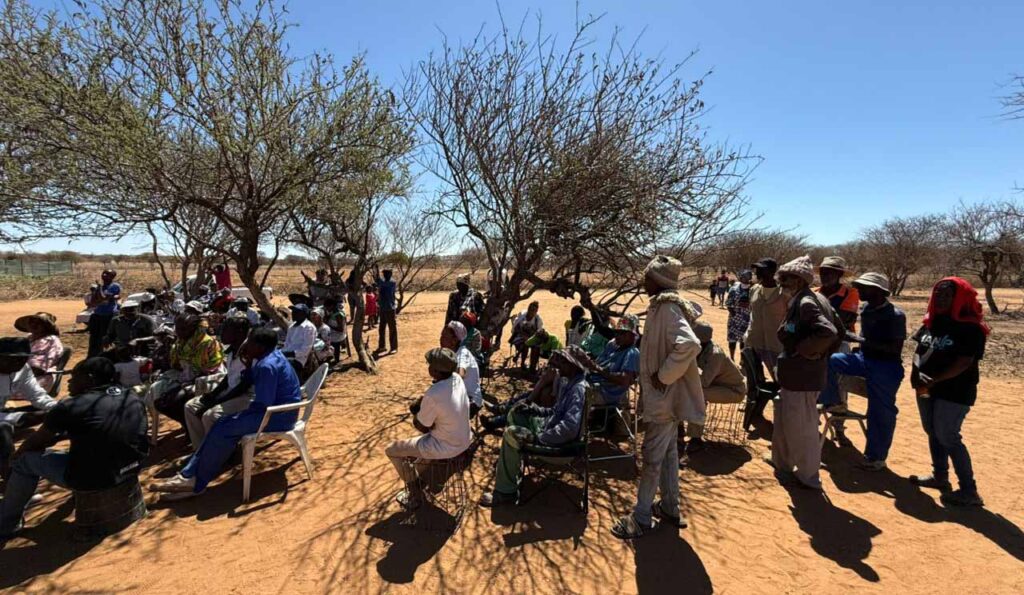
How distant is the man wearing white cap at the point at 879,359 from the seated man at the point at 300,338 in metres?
6.38

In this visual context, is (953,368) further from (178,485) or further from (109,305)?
(109,305)

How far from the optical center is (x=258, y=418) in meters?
4.04

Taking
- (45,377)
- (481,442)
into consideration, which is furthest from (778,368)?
(45,377)

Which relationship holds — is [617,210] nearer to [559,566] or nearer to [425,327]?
[559,566]

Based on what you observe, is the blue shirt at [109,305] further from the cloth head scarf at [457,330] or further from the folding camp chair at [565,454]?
the folding camp chair at [565,454]

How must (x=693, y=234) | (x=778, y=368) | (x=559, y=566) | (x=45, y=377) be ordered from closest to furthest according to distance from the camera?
(x=559, y=566), (x=778, y=368), (x=45, y=377), (x=693, y=234)

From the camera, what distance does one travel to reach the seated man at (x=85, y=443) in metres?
3.20

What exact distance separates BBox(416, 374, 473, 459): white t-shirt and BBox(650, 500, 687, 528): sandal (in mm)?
1607

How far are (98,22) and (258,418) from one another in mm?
4573

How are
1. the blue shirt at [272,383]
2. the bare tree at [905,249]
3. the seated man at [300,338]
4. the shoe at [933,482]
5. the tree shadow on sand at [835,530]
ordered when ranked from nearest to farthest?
the tree shadow on sand at [835,530]
the blue shirt at [272,383]
the shoe at [933,482]
the seated man at [300,338]
the bare tree at [905,249]

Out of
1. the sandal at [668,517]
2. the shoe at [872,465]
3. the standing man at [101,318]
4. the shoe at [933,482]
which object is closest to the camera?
the sandal at [668,517]

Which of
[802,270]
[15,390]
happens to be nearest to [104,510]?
[15,390]

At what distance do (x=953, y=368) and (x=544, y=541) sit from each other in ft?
11.6

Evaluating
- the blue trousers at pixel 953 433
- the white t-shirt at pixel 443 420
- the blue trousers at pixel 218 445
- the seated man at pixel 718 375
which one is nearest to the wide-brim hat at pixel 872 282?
the blue trousers at pixel 953 433
